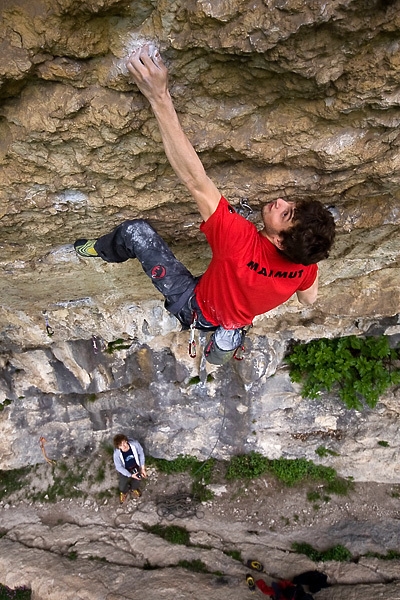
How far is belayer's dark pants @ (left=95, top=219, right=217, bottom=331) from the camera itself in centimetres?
299

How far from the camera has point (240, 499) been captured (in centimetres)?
749

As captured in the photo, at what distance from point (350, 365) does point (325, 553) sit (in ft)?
10.9

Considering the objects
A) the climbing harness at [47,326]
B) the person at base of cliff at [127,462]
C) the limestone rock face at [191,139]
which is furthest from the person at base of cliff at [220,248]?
the person at base of cliff at [127,462]

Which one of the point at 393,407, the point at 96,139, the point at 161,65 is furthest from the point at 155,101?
the point at 393,407

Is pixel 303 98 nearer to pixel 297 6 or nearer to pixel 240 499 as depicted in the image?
pixel 297 6

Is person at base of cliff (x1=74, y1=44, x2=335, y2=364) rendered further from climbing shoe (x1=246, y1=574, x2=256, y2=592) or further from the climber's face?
climbing shoe (x1=246, y1=574, x2=256, y2=592)

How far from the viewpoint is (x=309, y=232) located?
2.29 metres

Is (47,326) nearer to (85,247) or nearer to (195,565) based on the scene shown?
(85,247)

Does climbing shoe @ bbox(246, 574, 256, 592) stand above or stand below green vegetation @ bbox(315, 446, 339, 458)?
below

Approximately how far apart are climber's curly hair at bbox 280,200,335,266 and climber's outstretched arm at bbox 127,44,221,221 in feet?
1.52

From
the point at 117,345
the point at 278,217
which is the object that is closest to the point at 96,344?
the point at 117,345

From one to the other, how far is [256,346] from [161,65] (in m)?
4.59

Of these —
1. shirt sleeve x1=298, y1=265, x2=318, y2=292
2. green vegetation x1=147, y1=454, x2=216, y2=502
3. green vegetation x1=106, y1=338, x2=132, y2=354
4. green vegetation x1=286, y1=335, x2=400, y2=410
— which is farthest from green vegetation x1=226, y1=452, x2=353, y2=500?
shirt sleeve x1=298, y1=265, x2=318, y2=292

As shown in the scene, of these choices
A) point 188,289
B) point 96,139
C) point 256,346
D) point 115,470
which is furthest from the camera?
point 115,470
